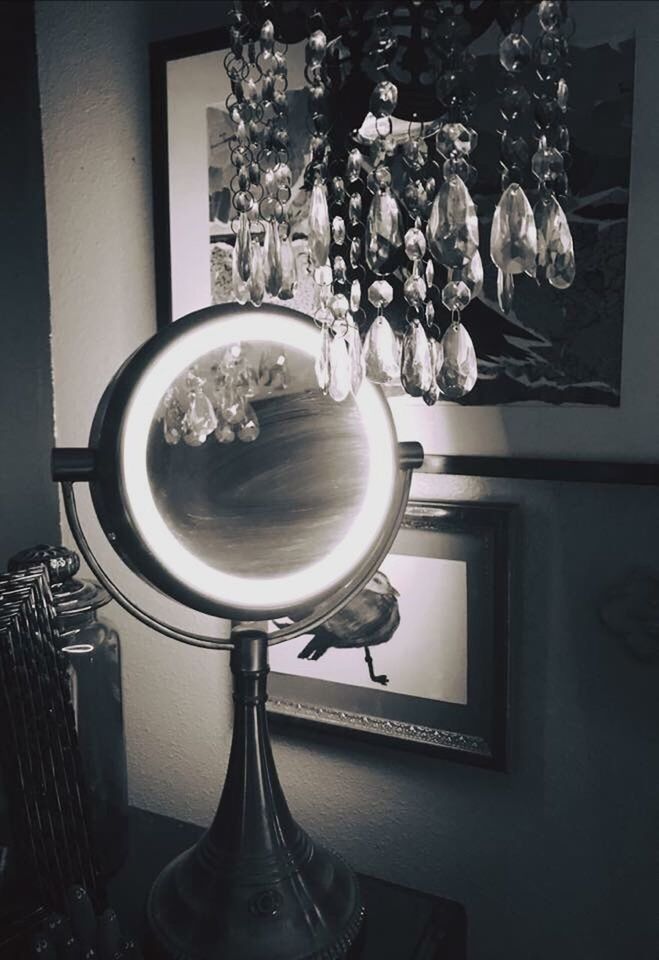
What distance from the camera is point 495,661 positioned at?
2.95 ft

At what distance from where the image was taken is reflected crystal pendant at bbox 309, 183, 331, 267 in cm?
49

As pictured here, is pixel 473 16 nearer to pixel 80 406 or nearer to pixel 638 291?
pixel 638 291

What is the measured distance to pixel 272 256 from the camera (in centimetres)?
52

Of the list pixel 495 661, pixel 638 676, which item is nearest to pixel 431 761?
pixel 495 661

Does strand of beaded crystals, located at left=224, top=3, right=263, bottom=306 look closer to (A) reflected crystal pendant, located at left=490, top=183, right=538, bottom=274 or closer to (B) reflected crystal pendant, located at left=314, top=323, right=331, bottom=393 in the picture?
(B) reflected crystal pendant, located at left=314, top=323, right=331, bottom=393

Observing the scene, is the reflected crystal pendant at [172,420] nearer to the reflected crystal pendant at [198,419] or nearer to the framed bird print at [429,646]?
the reflected crystal pendant at [198,419]

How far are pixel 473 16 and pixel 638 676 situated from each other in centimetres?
67

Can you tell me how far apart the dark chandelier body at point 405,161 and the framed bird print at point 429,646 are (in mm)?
403

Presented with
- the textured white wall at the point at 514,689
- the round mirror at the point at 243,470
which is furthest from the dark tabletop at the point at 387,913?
the round mirror at the point at 243,470

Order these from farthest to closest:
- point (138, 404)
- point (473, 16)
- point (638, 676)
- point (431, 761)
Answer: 1. point (431, 761)
2. point (638, 676)
3. point (138, 404)
4. point (473, 16)

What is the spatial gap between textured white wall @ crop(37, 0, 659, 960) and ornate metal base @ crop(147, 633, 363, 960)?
0.22 m

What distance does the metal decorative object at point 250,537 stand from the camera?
0.71m

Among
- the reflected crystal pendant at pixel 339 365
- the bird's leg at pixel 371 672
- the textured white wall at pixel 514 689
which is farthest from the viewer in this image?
the bird's leg at pixel 371 672

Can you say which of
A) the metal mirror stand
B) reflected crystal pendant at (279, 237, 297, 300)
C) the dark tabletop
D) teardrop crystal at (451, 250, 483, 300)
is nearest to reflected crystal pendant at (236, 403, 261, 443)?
the metal mirror stand
